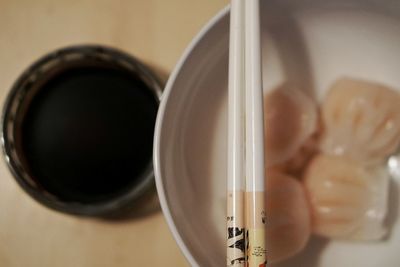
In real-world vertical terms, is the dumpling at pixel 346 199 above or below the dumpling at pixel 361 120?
below

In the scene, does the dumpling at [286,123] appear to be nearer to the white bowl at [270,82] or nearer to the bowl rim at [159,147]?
the white bowl at [270,82]

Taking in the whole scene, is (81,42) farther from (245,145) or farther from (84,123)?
(245,145)

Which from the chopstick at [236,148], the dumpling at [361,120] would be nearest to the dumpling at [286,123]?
the dumpling at [361,120]

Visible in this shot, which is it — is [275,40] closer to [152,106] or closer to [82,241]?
[152,106]

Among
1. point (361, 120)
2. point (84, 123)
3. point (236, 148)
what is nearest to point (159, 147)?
point (236, 148)

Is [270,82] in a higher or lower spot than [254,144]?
higher

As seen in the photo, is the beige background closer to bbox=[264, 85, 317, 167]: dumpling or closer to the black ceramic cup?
the black ceramic cup
